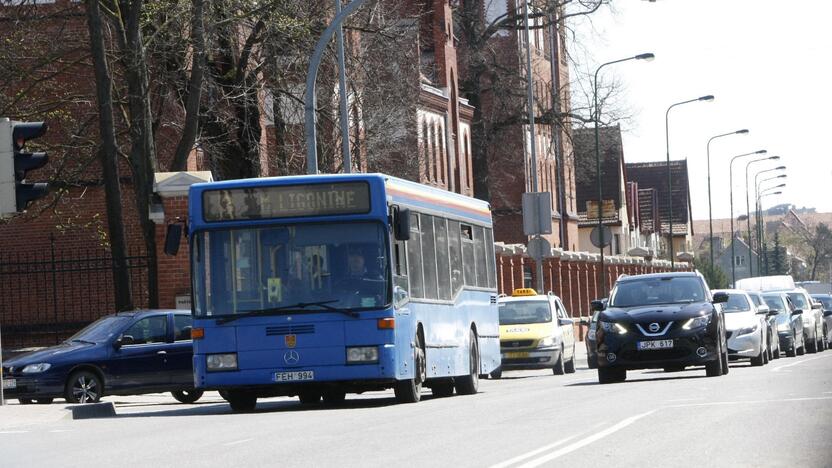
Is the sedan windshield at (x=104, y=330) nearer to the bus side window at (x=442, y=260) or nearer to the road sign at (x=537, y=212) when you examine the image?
the bus side window at (x=442, y=260)

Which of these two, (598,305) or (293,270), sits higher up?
(293,270)

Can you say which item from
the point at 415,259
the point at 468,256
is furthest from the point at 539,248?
the point at 415,259

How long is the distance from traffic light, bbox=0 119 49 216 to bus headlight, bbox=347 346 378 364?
13.6 feet

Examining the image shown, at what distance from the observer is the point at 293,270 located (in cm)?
2036

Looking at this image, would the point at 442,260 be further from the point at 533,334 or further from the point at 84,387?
the point at 533,334

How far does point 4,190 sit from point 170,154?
2058 cm

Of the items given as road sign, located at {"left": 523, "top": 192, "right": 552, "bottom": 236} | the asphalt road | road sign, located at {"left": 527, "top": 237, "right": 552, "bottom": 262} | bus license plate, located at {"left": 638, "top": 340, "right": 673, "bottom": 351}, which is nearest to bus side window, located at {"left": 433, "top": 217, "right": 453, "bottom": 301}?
the asphalt road

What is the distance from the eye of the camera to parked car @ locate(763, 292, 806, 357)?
41438 mm

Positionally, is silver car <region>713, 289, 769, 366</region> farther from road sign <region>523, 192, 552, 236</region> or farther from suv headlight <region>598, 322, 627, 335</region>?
road sign <region>523, 192, 552, 236</region>

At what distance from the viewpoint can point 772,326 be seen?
37.2 m

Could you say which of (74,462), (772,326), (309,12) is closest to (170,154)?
(309,12)

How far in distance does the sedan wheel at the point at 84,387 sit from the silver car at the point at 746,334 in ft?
39.6

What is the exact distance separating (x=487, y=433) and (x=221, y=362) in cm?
635

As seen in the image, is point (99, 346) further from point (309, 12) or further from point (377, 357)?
point (309, 12)
